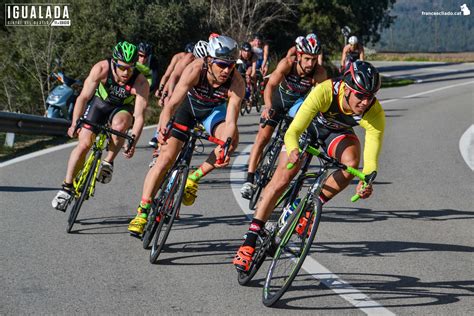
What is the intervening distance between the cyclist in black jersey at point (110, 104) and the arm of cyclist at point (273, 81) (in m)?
1.64

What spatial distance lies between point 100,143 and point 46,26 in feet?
56.8

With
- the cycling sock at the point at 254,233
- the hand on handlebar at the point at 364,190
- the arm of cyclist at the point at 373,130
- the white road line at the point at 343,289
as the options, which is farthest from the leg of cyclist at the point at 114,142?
the hand on handlebar at the point at 364,190

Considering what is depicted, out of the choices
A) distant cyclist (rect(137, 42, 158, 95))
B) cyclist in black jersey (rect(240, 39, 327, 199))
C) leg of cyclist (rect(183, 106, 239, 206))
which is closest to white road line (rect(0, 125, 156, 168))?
distant cyclist (rect(137, 42, 158, 95))

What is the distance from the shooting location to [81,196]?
29.0ft

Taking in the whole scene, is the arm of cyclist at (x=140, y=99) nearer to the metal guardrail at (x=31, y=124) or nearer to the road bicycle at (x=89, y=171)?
the road bicycle at (x=89, y=171)

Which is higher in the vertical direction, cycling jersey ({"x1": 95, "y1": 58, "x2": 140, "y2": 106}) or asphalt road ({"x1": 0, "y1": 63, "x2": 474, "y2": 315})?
cycling jersey ({"x1": 95, "y1": 58, "x2": 140, "y2": 106})

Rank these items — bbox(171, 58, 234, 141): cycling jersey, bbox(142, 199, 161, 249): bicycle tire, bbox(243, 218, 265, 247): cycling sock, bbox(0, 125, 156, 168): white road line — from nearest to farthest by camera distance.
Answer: bbox(243, 218, 265, 247): cycling sock → bbox(142, 199, 161, 249): bicycle tire → bbox(171, 58, 234, 141): cycling jersey → bbox(0, 125, 156, 168): white road line

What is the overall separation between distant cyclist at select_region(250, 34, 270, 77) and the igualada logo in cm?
704

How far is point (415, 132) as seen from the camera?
19.3 metres

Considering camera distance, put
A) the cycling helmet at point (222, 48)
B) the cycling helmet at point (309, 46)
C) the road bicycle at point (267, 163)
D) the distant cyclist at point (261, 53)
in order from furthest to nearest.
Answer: the distant cyclist at point (261, 53) < the road bicycle at point (267, 163) < the cycling helmet at point (309, 46) < the cycling helmet at point (222, 48)

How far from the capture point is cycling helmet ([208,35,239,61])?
313 inches

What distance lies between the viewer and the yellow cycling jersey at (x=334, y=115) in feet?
21.3

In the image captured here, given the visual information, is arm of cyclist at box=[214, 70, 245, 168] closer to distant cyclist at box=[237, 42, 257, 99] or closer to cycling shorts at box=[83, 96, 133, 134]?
cycling shorts at box=[83, 96, 133, 134]

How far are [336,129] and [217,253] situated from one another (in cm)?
158
